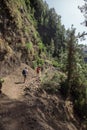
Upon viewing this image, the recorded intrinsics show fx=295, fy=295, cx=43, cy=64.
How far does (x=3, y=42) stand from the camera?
3039cm

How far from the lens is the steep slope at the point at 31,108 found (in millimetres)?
15477

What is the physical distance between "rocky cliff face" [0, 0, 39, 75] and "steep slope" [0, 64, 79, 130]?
1769 mm

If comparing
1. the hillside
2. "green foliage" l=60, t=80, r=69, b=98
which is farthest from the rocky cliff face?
"green foliage" l=60, t=80, r=69, b=98

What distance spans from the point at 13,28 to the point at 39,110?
17482 mm

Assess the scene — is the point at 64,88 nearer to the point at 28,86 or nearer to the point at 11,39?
the point at 28,86

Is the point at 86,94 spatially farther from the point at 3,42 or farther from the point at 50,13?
the point at 50,13

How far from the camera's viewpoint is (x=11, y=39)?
33031 mm

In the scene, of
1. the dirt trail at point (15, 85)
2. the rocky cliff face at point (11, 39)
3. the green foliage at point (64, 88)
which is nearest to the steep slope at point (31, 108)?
the dirt trail at point (15, 85)

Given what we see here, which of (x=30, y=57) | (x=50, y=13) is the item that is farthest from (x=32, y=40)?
(x=50, y=13)

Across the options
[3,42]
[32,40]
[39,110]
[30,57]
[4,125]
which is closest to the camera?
[4,125]

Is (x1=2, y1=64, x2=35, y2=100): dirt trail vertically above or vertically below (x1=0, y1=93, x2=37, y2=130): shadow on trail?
above

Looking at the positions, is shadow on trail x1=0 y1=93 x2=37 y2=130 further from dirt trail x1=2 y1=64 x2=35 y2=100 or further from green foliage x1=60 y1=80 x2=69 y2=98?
green foliage x1=60 y1=80 x2=69 y2=98

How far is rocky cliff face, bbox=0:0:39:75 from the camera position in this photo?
2952 centimetres

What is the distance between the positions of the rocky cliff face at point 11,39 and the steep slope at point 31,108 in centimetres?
177
